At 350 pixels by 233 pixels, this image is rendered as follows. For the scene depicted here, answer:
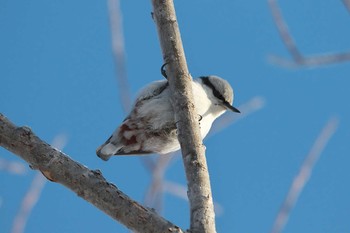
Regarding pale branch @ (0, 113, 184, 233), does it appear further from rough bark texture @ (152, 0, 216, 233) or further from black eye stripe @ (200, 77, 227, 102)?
black eye stripe @ (200, 77, 227, 102)

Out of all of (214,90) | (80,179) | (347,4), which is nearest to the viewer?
(347,4)

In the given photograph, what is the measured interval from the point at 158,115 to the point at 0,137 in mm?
1195

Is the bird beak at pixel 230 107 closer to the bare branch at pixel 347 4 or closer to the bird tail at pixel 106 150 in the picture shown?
the bird tail at pixel 106 150

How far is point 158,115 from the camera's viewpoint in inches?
116

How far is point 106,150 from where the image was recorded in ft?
9.91

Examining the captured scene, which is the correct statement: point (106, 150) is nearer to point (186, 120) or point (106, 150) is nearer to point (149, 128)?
point (149, 128)

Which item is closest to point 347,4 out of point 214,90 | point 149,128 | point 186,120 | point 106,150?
point 186,120

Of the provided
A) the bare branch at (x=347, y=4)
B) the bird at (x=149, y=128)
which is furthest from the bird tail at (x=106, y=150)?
the bare branch at (x=347, y=4)

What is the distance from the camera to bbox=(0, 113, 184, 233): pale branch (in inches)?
67.1

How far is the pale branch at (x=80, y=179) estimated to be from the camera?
1703mm

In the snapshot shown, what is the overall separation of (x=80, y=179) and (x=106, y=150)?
4.13 ft

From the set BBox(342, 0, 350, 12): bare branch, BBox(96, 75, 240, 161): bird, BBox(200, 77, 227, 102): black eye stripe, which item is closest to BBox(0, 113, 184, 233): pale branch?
BBox(342, 0, 350, 12): bare branch

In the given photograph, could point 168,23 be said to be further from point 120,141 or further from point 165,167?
point 120,141

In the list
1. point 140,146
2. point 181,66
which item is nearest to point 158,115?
point 140,146
